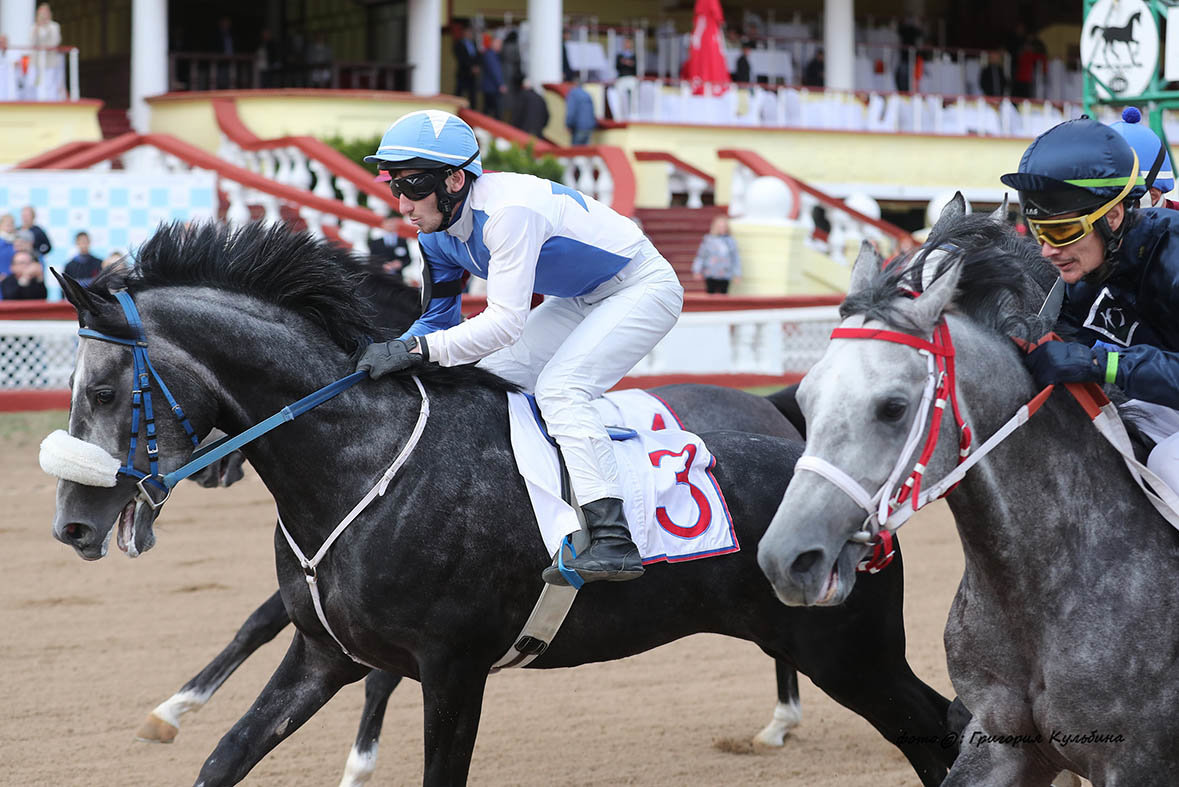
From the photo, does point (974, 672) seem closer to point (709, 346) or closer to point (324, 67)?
point (709, 346)

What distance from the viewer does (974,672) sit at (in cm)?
333

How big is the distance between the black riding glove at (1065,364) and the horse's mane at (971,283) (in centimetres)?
6

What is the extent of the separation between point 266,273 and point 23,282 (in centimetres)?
947

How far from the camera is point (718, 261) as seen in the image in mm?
16594

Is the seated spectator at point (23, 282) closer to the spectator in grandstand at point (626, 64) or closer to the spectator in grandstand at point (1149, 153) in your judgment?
the spectator in grandstand at point (1149, 153)

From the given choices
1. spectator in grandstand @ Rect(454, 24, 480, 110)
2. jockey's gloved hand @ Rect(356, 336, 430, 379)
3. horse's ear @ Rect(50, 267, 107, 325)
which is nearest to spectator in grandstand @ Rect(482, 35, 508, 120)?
spectator in grandstand @ Rect(454, 24, 480, 110)

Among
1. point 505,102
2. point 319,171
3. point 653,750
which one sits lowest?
point 653,750

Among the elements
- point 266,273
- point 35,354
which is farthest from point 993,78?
point 266,273

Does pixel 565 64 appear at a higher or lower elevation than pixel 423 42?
lower

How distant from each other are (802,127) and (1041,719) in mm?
19480

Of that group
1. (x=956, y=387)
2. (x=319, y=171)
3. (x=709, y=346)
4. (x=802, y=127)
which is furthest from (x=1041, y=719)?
(x=802, y=127)

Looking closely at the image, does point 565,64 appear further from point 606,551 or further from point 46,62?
point 606,551

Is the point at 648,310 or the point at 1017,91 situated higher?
the point at 1017,91

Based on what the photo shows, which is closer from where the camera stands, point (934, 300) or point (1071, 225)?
point (934, 300)
